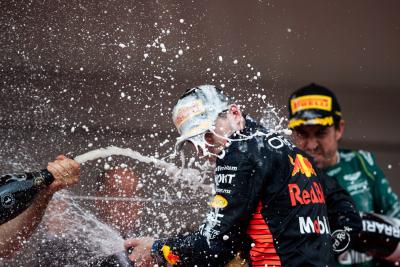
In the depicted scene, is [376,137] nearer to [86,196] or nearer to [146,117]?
[146,117]

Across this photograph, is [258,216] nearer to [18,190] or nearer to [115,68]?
[18,190]

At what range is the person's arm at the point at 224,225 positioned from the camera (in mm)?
3127

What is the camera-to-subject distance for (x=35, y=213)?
3.84 m

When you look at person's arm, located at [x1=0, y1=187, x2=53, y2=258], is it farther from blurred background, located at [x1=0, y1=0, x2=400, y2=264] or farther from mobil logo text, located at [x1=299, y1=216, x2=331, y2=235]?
mobil logo text, located at [x1=299, y1=216, x2=331, y2=235]

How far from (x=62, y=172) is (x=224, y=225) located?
99cm

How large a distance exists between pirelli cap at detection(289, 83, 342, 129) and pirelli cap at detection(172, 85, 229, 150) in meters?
1.10

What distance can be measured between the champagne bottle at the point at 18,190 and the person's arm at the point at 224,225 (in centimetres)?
77

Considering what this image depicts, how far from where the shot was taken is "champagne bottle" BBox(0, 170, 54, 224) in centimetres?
357

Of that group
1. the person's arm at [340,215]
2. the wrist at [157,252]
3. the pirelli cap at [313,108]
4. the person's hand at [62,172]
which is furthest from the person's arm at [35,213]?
the pirelli cap at [313,108]

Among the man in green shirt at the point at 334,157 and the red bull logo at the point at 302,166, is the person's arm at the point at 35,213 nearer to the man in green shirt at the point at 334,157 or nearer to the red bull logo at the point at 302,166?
the red bull logo at the point at 302,166

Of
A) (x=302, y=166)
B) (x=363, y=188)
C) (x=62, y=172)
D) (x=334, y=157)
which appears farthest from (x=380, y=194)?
(x=62, y=172)

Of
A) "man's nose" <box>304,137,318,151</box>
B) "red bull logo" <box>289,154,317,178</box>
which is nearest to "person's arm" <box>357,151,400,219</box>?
"man's nose" <box>304,137,318,151</box>

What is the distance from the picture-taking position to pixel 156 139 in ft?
16.5

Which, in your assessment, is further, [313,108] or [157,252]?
[313,108]
